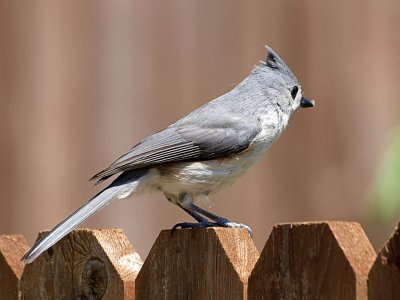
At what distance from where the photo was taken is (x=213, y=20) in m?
5.11

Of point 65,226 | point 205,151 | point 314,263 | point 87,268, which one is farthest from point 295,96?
point 314,263

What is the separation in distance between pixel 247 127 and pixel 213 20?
1.33m

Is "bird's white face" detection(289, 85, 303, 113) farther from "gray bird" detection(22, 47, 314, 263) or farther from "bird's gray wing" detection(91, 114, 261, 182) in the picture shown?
"bird's gray wing" detection(91, 114, 261, 182)

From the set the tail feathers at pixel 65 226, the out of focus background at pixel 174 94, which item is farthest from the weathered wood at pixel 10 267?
the out of focus background at pixel 174 94

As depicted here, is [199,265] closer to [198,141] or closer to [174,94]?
[198,141]

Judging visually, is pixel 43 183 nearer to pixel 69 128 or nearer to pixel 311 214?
pixel 69 128

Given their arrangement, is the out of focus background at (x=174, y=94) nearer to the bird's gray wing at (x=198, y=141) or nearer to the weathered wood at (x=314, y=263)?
the bird's gray wing at (x=198, y=141)

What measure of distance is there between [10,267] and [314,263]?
131 centimetres

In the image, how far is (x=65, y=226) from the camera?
120 inches

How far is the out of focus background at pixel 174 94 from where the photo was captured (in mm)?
4785

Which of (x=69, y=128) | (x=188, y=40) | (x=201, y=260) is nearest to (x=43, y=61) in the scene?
(x=69, y=128)

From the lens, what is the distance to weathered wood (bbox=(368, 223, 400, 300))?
6.91 ft

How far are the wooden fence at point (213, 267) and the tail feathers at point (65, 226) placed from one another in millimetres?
44

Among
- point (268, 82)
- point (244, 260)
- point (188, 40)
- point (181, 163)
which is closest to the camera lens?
point (244, 260)
